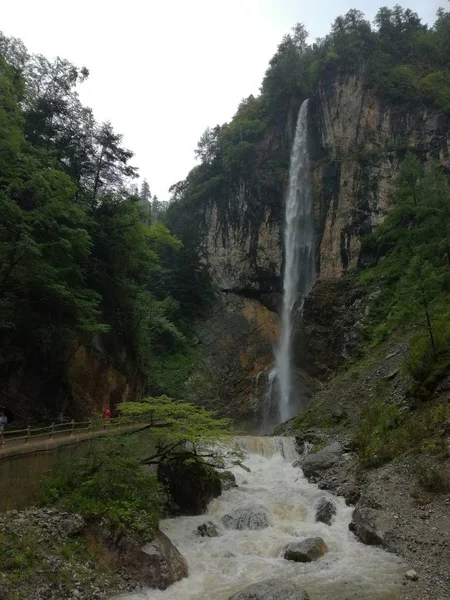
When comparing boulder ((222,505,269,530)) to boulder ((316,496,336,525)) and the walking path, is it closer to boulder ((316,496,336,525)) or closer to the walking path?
boulder ((316,496,336,525))

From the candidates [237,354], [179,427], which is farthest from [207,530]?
[237,354]

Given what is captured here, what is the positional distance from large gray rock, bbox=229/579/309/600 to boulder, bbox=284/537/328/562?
1.77 metres

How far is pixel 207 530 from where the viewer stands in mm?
12312

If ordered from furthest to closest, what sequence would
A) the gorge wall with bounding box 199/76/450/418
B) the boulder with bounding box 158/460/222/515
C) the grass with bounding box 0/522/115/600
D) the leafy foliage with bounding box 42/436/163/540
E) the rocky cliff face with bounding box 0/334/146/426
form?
the gorge wall with bounding box 199/76/450/418
the rocky cliff face with bounding box 0/334/146/426
the boulder with bounding box 158/460/222/515
the leafy foliage with bounding box 42/436/163/540
the grass with bounding box 0/522/115/600

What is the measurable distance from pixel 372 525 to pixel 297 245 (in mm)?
32032

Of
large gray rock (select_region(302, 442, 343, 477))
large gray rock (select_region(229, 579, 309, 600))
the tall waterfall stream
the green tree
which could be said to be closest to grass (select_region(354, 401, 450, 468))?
large gray rock (select_region(302, 442, 343, 477))

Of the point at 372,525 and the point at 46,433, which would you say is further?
the point at 46,433

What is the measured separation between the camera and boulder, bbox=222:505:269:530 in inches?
507

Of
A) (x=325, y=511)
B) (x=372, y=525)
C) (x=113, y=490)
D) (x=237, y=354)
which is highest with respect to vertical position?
(x=237, y=354)

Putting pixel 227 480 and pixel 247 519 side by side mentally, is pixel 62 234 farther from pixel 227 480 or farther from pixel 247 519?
pixel 247 519

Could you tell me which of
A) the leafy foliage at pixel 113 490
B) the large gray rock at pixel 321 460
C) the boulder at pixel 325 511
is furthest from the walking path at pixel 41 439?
the large gray rock at pixel 321 460

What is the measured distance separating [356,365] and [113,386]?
1413 centimetres

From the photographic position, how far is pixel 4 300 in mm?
16438

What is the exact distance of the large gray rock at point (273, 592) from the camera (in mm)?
8148
